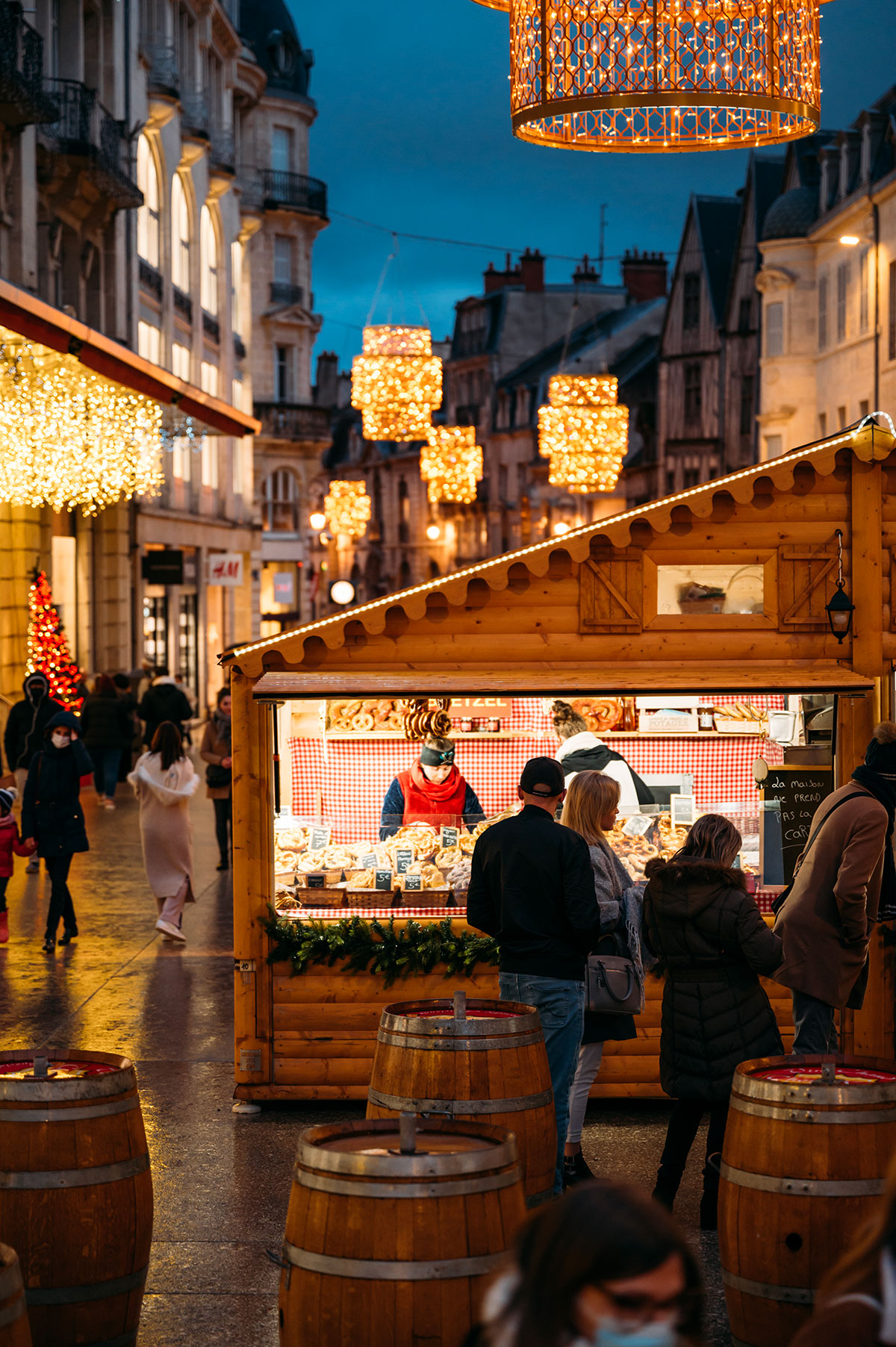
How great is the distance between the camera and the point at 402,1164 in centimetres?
445

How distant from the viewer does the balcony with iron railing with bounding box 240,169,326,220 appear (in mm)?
49938

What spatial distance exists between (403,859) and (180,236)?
1187 inches

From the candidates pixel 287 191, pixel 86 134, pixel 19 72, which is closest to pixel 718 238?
pixel 287 191

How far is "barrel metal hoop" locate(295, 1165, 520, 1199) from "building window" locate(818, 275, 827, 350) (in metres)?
38.6

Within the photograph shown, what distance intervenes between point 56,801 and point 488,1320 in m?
10.6

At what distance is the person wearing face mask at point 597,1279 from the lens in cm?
276

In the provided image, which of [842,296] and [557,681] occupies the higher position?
[842,296]

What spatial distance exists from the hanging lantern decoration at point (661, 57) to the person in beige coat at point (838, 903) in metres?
2.94

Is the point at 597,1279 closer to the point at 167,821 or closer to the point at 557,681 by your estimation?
the point at 557,681

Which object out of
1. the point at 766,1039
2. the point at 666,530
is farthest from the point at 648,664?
the point at 766,1039

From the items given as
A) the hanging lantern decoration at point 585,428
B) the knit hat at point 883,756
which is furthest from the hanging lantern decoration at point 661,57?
the hanging lantern decoration at point 585,428

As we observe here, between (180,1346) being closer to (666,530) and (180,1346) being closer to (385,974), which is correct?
(385,974)

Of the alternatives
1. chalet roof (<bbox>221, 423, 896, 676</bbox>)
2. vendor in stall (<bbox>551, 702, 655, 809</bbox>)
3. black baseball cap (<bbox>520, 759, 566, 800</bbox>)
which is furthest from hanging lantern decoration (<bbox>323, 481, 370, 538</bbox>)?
black baseball cap (<bbox>520, 759, 566, 800</bbox>)

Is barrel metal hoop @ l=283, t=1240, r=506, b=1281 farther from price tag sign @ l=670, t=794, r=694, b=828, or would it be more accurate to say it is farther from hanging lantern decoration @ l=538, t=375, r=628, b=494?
hanging lantern decoration @ l=538, t=375, r=628, b=494
